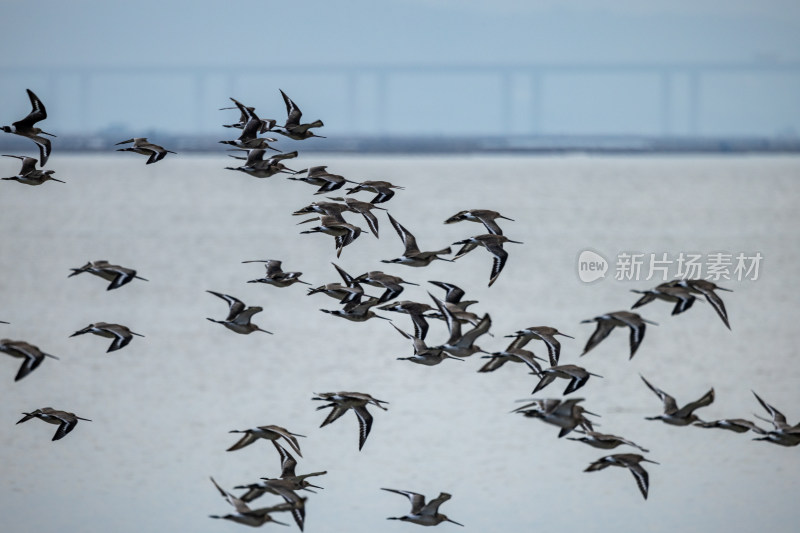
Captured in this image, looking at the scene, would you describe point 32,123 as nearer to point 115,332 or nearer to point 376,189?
point 115,332

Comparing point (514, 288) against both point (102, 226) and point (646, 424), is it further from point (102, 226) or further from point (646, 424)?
point (102, 226)

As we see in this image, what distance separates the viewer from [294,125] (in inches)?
608

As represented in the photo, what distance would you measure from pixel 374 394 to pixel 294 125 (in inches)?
410

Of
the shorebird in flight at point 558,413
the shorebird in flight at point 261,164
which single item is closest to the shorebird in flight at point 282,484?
the shorebird in flight at point 558,413

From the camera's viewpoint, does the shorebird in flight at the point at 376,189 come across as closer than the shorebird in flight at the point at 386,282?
No

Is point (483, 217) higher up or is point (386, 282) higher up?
point (483, 217)

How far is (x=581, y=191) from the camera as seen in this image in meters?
114

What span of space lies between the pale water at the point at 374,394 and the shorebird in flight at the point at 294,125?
519 cm

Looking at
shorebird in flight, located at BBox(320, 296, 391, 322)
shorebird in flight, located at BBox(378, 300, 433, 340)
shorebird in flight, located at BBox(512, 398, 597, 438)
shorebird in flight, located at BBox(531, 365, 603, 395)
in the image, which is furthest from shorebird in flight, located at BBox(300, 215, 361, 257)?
shorebird in flight, located at BBox(512, 398, 597, 438)

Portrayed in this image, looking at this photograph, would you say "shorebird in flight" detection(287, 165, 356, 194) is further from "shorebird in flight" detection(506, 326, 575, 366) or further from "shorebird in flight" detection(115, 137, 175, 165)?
"shorebird in flight" detection(506, 326, 575, 366)

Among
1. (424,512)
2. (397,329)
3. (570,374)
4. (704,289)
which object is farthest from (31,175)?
(704,289)

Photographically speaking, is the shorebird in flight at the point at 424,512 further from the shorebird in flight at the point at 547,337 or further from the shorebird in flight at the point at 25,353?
the shorebird in flight at the point at 25,353

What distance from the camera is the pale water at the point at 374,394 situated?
1745 centimetres

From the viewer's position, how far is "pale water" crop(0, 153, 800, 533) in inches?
687
